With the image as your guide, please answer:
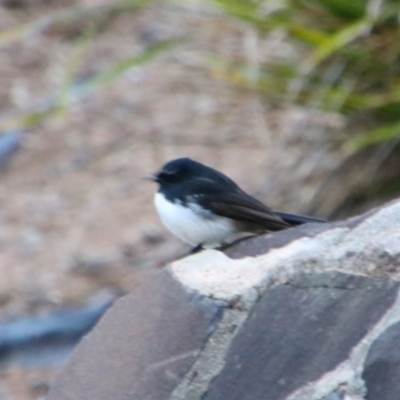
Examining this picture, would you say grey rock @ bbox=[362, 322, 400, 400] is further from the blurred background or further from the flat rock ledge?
the blurred background

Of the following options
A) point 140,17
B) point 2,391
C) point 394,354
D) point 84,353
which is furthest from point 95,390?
point 140,17

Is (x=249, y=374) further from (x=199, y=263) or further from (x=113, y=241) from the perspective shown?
(x=113, y=241)

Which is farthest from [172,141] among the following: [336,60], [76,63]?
[336,60]

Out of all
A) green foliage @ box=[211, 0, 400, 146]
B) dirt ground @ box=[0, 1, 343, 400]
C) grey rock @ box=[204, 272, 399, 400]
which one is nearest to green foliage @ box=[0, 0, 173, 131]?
dirt ground @ box=[0, 1, 343, 400]

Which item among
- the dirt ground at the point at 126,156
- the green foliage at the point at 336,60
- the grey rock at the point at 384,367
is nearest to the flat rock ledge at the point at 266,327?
the grey rock at the point at 384,367

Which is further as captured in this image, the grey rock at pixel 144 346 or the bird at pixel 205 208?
the bird at pixel 205 208

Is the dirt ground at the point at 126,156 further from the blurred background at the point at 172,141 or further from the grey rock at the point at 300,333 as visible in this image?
the grey rock at the point at 300,333

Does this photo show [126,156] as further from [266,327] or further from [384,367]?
[384,367]
